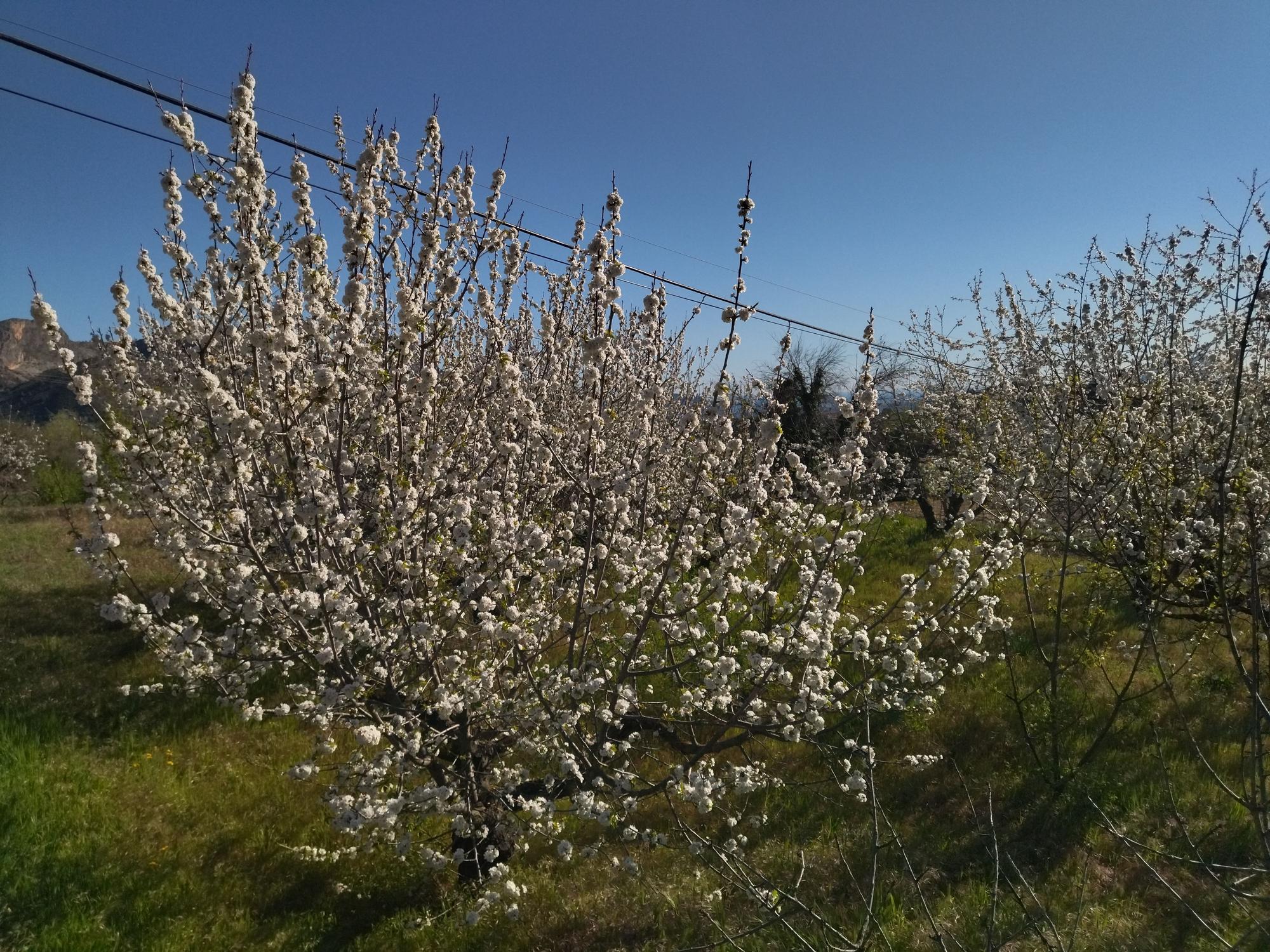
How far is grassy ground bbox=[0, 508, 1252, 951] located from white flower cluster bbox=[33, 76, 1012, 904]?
526mm

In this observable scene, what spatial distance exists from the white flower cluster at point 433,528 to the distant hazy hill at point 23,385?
69.7 feet

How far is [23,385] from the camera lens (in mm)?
53656

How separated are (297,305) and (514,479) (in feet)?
5.46

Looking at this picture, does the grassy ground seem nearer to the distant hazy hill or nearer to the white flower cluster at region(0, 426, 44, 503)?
the distant hazy hill

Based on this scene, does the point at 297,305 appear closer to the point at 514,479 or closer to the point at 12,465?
the point at 514,479

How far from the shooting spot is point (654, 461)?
2.95 m

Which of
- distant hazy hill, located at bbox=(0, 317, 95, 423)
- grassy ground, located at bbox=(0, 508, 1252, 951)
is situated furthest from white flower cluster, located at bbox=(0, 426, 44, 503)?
grassy ground, located at bbox=(0, 508, 1252, 951)

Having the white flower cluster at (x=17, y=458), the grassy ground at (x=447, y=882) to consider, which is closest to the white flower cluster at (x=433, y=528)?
the grassy ground at (x=447, y=882)

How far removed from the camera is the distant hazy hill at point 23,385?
121 ft

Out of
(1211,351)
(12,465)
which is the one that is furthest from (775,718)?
(12,465)

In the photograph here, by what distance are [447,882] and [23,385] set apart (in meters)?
71.0

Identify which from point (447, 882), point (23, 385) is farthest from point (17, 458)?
point (23, 385)

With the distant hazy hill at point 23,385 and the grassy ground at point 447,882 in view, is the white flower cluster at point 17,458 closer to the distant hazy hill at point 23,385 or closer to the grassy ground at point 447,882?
the distant hazy hill at point 23,385

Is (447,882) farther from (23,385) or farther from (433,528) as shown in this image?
(23,385)
